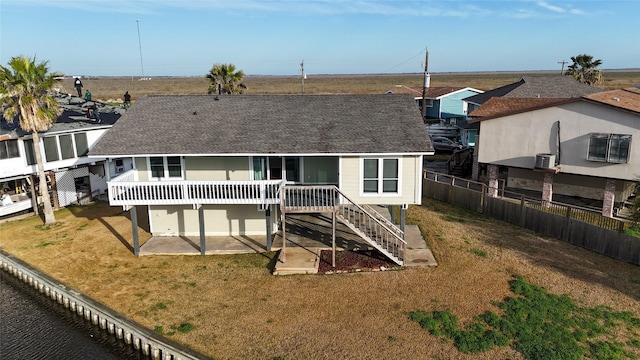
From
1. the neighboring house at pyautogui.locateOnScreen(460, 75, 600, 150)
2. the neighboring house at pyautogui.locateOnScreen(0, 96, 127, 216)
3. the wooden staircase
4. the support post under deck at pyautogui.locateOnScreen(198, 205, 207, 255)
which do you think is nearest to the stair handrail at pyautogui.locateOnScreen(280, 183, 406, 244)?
the wooden staircase

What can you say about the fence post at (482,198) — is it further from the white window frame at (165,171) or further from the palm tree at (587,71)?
the palm tree at (587,71)

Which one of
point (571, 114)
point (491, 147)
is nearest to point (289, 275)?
point (491, 147)

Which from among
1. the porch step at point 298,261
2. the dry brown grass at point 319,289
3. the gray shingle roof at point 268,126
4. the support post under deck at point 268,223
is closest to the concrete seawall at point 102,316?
the dry brown grass at point 319,289

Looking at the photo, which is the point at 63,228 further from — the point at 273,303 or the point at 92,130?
the point at 273,303

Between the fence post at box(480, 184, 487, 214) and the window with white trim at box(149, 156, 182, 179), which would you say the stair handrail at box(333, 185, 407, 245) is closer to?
the window with white trim at box(149, 156, 182, 179)

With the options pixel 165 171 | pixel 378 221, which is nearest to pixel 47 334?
pixel 165 171

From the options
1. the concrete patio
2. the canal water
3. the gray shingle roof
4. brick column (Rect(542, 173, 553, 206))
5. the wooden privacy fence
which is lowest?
the canal water

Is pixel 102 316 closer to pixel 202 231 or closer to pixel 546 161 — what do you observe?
pixel 202 231
